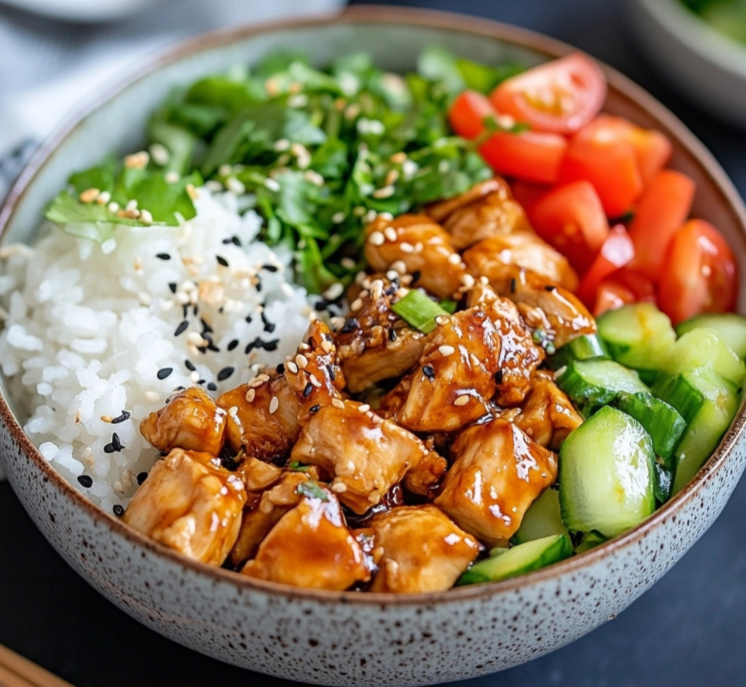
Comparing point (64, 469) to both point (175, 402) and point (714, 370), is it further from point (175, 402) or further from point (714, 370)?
point (714, 370)

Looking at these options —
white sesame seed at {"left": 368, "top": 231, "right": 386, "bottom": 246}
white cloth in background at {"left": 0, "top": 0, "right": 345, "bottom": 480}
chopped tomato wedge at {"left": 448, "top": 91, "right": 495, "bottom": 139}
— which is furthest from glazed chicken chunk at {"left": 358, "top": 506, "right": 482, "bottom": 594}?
white cloth in background at {"left": 0, "top": 0, "right": 345, "bottom": 480}

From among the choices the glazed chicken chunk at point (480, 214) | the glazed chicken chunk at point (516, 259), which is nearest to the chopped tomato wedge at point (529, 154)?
the glazed chicken chunk at point (480, 214)

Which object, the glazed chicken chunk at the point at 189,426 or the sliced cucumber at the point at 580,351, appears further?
the sliced cucumber at the point at 580,351

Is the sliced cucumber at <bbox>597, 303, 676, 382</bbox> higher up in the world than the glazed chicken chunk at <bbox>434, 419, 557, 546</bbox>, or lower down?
higher up

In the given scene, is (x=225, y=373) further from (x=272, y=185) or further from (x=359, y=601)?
(x=359, y=601)

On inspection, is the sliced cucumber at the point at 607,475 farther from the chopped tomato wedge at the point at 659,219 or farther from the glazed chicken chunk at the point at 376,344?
the chopped tomato wedge at the point at 659,219

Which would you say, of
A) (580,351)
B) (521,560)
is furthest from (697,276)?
(521,560)

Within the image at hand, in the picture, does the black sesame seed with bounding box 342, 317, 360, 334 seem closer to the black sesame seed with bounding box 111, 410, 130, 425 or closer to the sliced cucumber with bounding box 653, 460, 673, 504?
the black sesame seed with bounding box 111, 410, 130, 425
